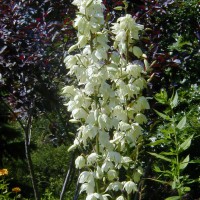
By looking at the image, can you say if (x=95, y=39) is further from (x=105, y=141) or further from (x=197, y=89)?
(x=197, y=89)

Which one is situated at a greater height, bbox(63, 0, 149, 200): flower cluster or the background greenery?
the background greenery

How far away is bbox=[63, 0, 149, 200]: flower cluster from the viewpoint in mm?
2660

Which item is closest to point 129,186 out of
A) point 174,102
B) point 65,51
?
point 174,102

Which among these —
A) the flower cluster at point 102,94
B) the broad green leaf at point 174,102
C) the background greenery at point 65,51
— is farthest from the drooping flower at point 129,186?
the background greenery at point 65,51

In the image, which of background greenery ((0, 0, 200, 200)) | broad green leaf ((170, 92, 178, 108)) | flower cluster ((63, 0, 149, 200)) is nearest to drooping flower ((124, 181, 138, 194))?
flower cluster ((63, 0, 149, 200))

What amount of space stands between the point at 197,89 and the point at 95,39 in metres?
2.44

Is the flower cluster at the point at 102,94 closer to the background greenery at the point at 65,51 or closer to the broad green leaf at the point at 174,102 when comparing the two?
the broad green leaf at the point at 174,102

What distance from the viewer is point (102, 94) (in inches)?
106

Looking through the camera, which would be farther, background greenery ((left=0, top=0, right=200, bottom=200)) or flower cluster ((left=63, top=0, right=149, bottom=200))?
background greenery ((left=0, top=0, right=200, bottom=200))

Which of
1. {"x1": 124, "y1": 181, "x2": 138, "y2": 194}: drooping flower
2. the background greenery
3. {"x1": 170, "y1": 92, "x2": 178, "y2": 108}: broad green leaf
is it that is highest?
the background greenery

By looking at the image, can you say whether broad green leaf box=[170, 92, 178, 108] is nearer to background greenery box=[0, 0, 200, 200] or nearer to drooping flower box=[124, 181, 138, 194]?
drooping flower box=[124, 181, 138, 194]

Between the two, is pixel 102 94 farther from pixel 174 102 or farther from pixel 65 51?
pixel 65 51

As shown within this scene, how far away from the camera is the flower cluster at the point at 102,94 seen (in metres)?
2.66

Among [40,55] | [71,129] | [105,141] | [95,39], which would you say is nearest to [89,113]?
[105,141]
